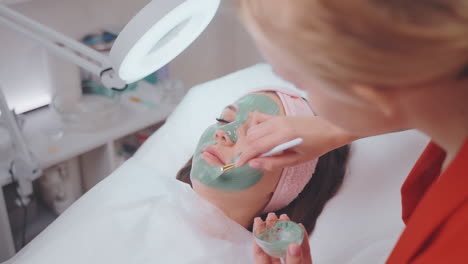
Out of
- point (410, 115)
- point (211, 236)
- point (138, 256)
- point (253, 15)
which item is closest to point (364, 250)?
point (211, 236)

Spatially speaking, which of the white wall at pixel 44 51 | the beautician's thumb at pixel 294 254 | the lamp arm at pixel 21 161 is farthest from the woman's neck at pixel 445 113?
the white wall at pixel 44 51

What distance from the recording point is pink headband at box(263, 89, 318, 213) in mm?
1141

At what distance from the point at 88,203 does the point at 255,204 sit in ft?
1.38

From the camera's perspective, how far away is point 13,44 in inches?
65.1

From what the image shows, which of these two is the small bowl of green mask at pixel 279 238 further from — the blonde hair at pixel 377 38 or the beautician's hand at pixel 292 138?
the blonde hair at pixel 377 38

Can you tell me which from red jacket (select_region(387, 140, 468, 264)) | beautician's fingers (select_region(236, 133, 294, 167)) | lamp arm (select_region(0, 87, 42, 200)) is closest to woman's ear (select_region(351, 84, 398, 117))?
red jacket (select_region(387, 140, 468, 264))

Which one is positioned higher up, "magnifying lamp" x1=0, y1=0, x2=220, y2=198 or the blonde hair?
the blonde hair

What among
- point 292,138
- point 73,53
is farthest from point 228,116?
point 73,53

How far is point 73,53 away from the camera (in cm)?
94

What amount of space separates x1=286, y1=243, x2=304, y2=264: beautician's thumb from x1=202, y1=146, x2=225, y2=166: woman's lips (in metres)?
0.39

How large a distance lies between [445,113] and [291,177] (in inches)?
24.4

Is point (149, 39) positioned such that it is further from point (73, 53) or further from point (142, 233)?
point (142, 233)

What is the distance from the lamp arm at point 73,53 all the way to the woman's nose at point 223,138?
0.34 meters

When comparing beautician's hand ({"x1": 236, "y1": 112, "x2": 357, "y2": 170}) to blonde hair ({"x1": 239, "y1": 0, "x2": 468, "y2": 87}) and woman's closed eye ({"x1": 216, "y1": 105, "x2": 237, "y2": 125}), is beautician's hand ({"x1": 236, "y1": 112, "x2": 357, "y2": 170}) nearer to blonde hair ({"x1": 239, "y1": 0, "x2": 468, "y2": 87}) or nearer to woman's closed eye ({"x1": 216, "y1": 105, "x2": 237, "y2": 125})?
woman's closed eye ({"x1": 216, "y1": 105, "x2": 237, "y2": 125})
